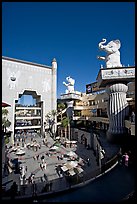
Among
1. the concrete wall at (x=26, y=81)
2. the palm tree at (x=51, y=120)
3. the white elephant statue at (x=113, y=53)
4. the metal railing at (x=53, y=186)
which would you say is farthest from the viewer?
the palm tree at (x=51, y=120)

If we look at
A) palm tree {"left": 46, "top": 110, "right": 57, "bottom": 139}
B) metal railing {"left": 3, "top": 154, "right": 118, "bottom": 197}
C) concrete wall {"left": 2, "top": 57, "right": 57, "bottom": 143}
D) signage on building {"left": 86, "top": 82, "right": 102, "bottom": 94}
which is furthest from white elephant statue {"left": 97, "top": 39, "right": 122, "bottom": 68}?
palm tree {"left": 46, "top": 110, "right": 57, "bottom": 139}

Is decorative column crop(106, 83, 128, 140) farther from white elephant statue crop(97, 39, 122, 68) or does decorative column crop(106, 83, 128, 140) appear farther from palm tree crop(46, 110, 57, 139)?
palm tree crop(46, 110, 57, 139)

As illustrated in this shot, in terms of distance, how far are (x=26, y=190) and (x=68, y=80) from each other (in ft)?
115

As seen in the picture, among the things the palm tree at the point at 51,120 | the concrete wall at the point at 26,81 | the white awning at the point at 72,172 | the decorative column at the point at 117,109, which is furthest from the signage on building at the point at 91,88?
the white awning at the point at 72,172

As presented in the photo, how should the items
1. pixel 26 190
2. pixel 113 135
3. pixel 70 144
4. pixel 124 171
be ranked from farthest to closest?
1. pixel 70 144
2. pixel 113 135
3. pixel 124 171
4. pixel 26 190

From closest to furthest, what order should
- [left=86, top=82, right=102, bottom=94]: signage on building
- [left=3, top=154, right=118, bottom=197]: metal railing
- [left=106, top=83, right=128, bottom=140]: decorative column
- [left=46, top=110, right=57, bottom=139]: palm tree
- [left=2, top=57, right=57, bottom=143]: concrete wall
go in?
[left=3, top=154, right=118, bottom=197]: metal railing
[left=106, top=83, right=128, bottom=140]: decorative column
[left=2, top=57, right=57, bottom=143]: concrete wall
[left=46, top=110, right=57, bottom=139]: palm tree
[left=86, top=82, right=102, bottom=94]: signage on building

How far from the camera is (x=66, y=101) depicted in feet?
137

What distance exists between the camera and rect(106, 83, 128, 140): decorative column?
1620cm

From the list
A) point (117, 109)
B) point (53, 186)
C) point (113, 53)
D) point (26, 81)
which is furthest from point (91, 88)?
point (53, 186)

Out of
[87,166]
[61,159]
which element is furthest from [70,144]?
[87,166]

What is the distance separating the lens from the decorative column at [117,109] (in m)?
16.2

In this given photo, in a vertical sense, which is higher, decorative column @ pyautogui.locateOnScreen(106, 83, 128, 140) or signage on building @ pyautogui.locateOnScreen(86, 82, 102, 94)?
signage on building @ pyautogui.locateOnScreen(86, 82, 102, 94)

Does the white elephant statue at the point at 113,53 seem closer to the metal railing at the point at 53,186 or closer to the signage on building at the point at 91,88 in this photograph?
the metal railing at the point at 53,186

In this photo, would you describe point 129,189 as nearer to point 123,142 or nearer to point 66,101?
point 123,142
